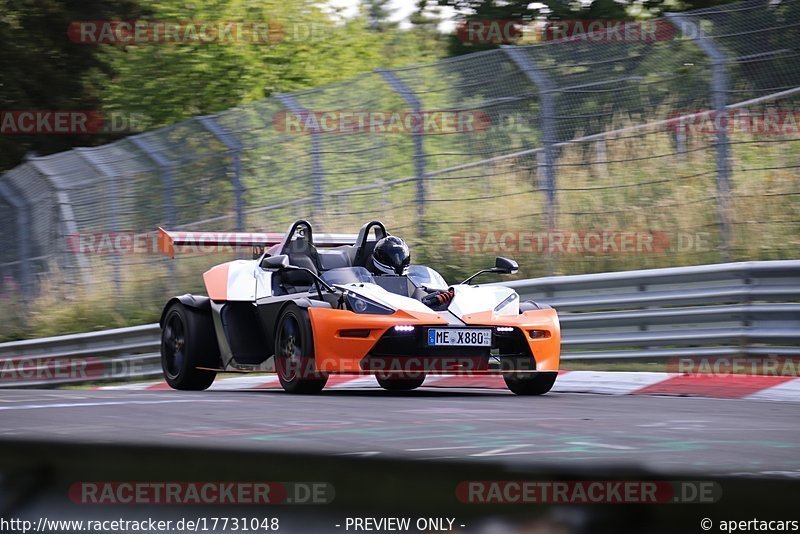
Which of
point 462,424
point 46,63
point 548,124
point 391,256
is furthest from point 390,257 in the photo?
point 46,63

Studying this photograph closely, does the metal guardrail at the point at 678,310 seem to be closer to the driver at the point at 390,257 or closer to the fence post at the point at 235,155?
the driver at the point at 390,257

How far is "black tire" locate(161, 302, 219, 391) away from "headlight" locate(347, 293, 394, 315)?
1.85m

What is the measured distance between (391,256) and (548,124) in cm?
264

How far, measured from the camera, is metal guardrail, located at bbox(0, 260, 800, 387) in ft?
31.3

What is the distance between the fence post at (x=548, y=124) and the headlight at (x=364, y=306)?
11.3 ft

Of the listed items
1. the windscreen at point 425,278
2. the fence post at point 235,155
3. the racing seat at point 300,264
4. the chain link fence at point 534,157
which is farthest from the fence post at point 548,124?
the fence post at point 235,155

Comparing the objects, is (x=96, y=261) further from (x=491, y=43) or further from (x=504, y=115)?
Result: (x=491, y=43)

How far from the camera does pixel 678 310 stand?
10008 millimetres

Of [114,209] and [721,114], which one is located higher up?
[721,114]

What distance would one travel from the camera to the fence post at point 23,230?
58.3ft

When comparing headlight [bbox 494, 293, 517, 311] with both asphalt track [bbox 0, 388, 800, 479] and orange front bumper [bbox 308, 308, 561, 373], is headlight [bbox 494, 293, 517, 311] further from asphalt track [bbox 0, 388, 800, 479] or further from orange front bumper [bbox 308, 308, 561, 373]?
asphalt track [bbox 0, 388, 800, 479]

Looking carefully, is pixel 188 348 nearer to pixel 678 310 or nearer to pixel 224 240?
pixel 224 240

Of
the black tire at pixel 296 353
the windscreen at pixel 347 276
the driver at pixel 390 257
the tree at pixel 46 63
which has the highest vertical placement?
the tree at pixel 46 63

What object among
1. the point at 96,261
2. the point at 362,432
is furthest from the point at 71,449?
the point at 96,261
